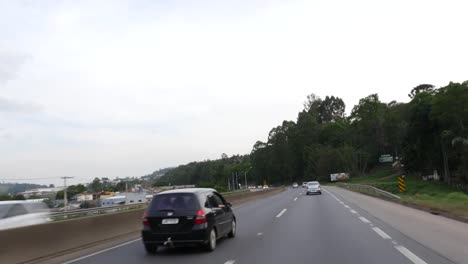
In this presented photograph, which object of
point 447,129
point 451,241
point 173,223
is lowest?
point 451,241

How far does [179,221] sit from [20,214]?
648 centimetres

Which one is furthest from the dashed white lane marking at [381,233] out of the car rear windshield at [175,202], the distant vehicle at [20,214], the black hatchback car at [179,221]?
the distant vehicle at [20,214]

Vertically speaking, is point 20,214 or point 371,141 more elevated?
point 371,141

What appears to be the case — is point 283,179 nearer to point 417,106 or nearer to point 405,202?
point 417,106

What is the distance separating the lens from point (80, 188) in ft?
254

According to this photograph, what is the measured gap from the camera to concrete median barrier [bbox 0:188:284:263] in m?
11.7

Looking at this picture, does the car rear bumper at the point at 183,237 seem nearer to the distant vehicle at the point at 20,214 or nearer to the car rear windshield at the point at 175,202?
the car rear windshield at the point at 175,202

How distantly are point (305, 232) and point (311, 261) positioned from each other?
19.5 feet

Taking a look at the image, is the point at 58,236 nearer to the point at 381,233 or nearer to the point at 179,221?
the point at 179,221

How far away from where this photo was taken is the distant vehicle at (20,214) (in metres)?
15.7

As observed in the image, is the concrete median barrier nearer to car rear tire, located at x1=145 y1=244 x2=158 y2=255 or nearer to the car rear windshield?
car rear tire, located at x1=145 y1=244 x2=158 y2=255

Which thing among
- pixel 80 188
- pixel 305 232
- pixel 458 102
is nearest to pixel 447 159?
pixel 458 102

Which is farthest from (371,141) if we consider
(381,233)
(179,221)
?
A: (179,221)

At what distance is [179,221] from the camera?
1266 centimetres
